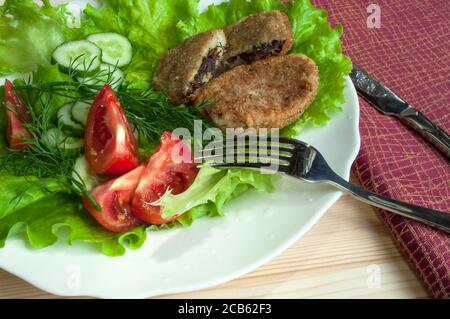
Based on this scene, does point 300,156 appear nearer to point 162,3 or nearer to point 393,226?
point 393,226

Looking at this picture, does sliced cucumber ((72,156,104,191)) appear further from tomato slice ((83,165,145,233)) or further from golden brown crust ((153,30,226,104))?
golden brown crust ((153,30,226,104))

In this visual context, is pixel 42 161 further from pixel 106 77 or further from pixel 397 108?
pixel 397 108

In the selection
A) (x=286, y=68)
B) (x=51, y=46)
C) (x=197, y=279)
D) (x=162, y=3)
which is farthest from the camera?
(x=162, y=3)

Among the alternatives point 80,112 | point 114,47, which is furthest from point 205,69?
point 80,112

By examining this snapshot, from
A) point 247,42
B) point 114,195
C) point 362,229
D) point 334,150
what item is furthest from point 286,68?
point 114,195

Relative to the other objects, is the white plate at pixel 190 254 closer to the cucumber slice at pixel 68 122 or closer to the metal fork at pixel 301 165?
the metal fork at pixel 301 165
